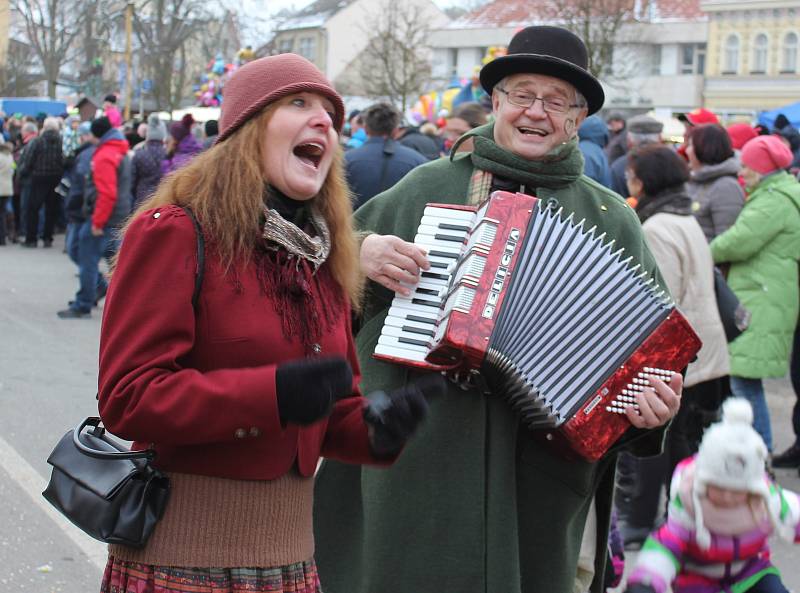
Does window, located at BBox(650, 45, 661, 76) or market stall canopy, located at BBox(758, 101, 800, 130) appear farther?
window, located at BBox(650, 45, 661, 76)

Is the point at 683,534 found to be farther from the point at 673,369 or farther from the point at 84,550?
the point at 84,550

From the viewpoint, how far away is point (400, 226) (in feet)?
11.9

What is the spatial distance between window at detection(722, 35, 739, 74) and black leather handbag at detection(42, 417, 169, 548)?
53362 millimetres

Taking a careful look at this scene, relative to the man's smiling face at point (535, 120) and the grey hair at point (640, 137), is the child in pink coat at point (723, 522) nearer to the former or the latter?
the man's smiling face at point (535, 120)

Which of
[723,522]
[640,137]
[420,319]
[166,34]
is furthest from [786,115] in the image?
[166,34]

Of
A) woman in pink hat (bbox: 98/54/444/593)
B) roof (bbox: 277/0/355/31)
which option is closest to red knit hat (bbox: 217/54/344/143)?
woman in pink hat (bbox: 98/54/444/593)

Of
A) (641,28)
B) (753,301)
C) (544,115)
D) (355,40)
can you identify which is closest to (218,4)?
(641,28)

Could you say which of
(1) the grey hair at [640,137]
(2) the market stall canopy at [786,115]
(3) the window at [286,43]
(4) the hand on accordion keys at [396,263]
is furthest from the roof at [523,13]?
(4) the hand on accordion keys at [396,263]

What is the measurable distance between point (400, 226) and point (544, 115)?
1.81 ft

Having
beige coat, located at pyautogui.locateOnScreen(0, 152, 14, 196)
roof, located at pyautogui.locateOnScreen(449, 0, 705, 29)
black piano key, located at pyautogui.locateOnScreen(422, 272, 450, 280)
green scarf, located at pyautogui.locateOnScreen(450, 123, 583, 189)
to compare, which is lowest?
beige coat, located at pyautogui.locateOnScreen(0, 152, 14, 196)

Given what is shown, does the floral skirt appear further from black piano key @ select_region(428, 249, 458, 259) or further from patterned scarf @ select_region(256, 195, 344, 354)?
black piano key @ select_region(428, 249, 458, 259)

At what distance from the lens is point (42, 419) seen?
23.8 ft

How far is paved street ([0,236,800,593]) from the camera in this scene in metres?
4.99

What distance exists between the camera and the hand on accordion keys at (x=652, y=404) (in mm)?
3150
